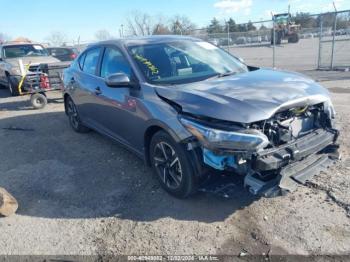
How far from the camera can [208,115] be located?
333 cm

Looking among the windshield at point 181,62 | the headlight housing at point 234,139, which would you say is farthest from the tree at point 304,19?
the headlight housing at point 234,139

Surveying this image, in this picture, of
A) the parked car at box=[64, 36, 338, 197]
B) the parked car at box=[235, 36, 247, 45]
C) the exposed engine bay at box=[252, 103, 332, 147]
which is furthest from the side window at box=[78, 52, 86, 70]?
the parked car at box=[235, 36, 247, 45]

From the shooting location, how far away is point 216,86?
3.80m

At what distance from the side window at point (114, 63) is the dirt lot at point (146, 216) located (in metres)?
1.36

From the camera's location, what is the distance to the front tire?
3588 millimetres

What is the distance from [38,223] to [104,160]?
173 cm

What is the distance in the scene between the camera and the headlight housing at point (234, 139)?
3.13 m

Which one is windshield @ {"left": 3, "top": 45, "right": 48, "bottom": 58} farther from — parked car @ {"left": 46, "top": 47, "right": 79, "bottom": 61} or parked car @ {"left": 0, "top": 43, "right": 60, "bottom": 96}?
parked car @ {"left": 46, "top": 47, "right": 79, "bottom": 61}

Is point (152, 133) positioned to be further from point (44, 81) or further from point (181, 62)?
point (44, 81)

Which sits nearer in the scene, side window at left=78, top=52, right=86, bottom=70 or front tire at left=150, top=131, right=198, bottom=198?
front tire at left=150, top=131, right=198, bottom=198

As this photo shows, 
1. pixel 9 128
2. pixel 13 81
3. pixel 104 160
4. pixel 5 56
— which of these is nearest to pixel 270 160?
pixel 104 160

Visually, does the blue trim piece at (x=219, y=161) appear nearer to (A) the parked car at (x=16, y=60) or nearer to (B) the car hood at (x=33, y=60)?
(A) the parked car at (x=16, y=60)

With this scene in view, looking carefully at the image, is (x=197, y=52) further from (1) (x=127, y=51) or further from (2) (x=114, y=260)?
(2) (x=114, y=260)

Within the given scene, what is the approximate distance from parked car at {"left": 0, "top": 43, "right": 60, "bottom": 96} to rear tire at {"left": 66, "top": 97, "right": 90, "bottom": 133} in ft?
14.5
